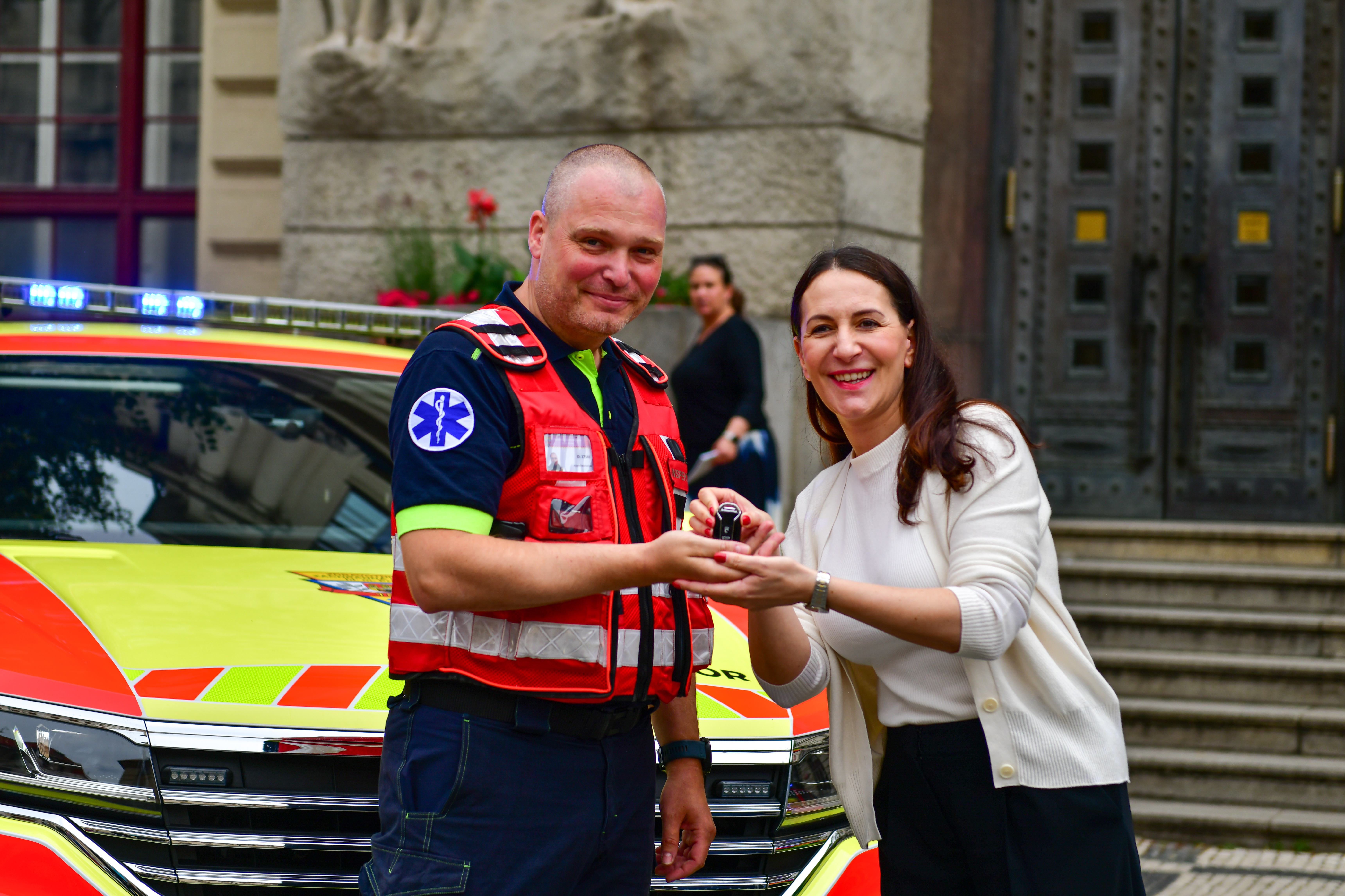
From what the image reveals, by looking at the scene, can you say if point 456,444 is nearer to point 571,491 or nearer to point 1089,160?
point 571,491

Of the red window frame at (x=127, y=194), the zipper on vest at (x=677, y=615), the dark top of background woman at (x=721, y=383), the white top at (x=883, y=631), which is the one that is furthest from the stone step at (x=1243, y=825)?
the red window frame at (x=127, y=194)

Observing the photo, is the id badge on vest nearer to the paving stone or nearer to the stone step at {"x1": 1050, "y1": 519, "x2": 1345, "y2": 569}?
the paving stone

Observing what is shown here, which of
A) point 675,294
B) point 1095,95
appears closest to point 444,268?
point 675,294

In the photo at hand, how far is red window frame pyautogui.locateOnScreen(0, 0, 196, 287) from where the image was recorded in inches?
424

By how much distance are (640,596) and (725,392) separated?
4.79m

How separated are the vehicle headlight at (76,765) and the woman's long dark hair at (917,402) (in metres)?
1.35

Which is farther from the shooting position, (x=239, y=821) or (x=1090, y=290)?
(x=1090, y=290)

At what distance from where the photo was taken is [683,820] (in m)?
2.45

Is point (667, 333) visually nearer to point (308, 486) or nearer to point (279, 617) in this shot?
point (308, 486)

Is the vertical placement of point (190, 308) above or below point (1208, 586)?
above

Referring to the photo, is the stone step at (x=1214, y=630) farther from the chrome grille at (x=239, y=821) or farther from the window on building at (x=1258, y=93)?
the chrome grille at (x=239, y=821)

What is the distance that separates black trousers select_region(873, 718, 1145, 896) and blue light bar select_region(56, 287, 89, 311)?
8.07 ft

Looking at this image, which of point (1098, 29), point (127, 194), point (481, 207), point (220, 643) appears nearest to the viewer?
point (220, 643)

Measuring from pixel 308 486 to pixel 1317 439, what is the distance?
→ 260 inches
